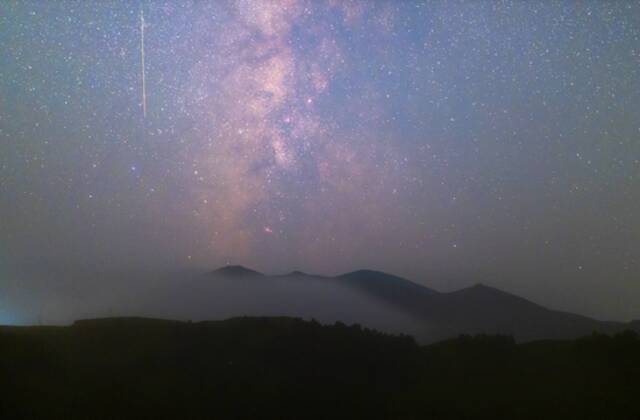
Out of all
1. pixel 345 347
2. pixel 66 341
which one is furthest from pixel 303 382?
pixel 66 341

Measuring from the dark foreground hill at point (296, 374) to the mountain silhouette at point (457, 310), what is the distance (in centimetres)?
5341

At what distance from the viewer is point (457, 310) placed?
384 ft

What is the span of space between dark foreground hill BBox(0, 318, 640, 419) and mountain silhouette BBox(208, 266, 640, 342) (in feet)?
175

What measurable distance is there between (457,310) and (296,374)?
10767 centimetres

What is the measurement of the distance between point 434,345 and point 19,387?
636 inches

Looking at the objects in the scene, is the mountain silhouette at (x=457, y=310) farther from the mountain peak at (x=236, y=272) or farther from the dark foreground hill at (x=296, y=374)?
the dark foreground hill at (x=296, y=374)

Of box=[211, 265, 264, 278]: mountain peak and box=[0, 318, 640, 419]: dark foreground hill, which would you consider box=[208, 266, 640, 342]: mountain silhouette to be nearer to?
box=[211, 265, 264, 278]: mountain peak

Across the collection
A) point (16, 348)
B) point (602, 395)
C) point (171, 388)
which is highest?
point (16, 348)

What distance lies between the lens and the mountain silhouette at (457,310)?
89.2 meters

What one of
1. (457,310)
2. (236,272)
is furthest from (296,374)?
(236,272)

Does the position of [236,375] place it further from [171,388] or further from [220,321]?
[220,321]

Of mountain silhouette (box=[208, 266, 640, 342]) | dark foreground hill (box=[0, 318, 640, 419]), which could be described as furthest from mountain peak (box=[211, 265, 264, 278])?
dark foreground hill (box=[0, 318, 640, 419])

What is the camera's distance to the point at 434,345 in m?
21.3

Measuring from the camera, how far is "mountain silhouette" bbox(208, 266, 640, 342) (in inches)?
3514
